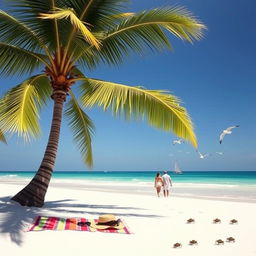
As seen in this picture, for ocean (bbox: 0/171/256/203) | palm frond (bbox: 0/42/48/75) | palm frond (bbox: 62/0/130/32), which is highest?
palm frond (bbox: 62/0/130/32)

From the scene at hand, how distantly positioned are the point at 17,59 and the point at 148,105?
3986mm

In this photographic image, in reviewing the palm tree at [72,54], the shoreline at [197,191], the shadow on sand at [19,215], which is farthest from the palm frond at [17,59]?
the shoreline at [197,191]

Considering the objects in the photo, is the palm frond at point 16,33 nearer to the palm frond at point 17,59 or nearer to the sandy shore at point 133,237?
the palm frond at point 17,59

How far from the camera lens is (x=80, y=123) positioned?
11.0m

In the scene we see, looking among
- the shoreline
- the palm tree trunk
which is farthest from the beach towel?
the shoreline

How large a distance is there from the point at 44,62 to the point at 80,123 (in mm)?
2680

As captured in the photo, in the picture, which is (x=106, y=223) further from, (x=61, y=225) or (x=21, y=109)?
(x=21, y=109)

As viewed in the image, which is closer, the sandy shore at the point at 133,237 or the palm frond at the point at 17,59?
the sandy shore at the point at 133,237

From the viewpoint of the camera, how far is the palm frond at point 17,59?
888 cm

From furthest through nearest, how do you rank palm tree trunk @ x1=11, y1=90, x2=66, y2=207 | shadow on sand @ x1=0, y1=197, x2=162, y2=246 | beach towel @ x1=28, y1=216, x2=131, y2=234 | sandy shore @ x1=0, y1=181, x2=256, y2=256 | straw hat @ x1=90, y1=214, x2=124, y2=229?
palm tree trunk @ x1=11, y1=90, x2=66, y2=207, straw hat @ x1=90, y1=214, x2=124, y2=229, beach towel @ x1=28, y1=216, x2=131, y2=234, shadow on sand @ x1=0, y1=197, x2=162, y2=246, sandy shore @ x1=0, y1=181, x2=256, y2=256

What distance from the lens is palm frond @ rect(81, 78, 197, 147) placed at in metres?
8.38

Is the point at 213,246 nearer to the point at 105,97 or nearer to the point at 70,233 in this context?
the point at 70,233

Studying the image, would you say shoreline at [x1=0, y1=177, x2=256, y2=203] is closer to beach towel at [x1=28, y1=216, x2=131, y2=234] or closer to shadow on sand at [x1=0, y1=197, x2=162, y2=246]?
shadow on sand at [x1=0, y1=197, x2=162, y2=246]

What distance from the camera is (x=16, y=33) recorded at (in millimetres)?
8820
